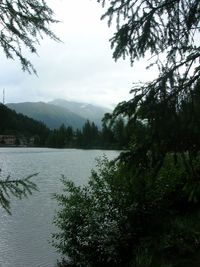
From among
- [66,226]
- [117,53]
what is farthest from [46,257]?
[117,53]

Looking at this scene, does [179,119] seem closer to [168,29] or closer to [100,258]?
[168,29]

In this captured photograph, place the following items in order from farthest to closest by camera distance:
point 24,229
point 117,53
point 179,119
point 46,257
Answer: point 24,229, point 46,257, point 117,53, point 179,119

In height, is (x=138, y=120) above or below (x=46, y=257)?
above

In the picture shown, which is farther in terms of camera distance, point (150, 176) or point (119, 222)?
point (119, 222)

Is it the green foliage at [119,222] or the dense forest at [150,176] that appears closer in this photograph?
Result: the dense forest at [150,176]

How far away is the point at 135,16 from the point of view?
279 inches

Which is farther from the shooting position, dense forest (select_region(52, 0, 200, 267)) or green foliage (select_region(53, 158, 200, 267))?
green foliage (select_region(53, 158, 200, 267))

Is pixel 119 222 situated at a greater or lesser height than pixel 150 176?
lesser

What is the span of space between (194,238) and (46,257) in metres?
8.00

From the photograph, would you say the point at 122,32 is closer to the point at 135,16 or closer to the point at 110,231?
the point at 135,16

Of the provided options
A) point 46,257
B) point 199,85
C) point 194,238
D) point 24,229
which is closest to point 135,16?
point 199,85

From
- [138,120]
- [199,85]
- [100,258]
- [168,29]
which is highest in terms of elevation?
[168,29]

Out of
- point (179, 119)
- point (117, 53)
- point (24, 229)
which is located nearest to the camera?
point (179, 119)

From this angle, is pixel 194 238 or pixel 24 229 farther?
pixel 24 229
